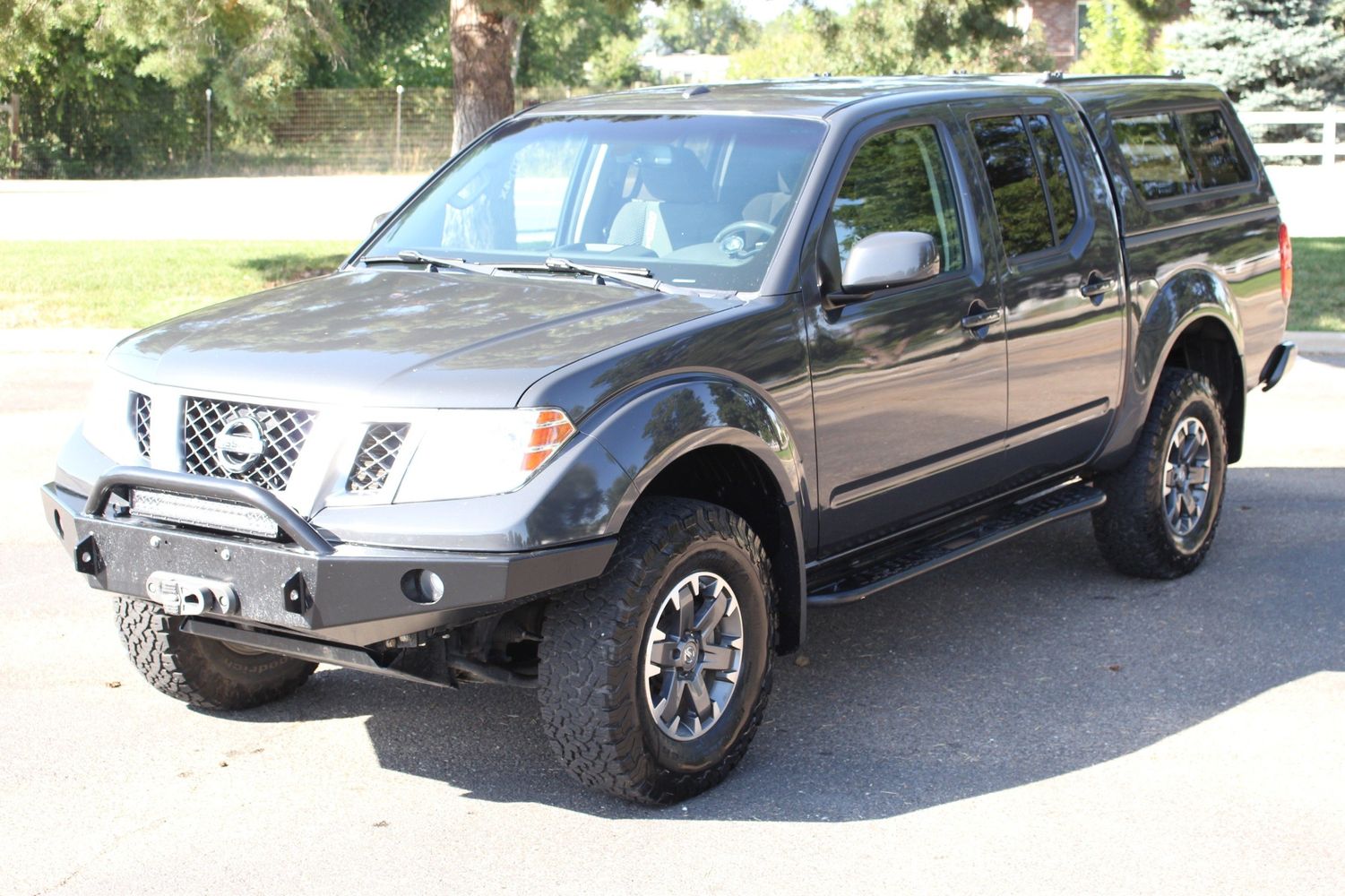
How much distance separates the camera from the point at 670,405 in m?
4.31

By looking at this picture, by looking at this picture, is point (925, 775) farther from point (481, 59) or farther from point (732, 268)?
point (481, 59)

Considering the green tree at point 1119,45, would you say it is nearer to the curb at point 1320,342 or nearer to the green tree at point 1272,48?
the green tree at point 1272,48

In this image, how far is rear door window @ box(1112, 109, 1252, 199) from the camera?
653 cm

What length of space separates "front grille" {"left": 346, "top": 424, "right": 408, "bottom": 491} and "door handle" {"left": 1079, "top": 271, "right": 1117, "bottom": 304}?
117 inches

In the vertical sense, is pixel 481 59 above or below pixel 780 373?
above

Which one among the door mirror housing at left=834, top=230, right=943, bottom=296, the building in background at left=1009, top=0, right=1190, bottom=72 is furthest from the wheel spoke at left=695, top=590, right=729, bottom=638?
the building in background at left=1009, top=0, right=1190, bottom=72

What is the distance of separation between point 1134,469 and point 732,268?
92.8 inches

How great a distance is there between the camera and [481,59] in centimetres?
1494

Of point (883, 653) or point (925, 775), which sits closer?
point (925, 775)

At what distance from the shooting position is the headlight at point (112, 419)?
14.7ft

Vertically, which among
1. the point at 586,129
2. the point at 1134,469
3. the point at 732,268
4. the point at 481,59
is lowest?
the point at 1134,469

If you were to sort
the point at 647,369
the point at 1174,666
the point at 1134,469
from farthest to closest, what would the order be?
1. the point at 1134,469
2. the point at 1174,666
3. the point at 647,369

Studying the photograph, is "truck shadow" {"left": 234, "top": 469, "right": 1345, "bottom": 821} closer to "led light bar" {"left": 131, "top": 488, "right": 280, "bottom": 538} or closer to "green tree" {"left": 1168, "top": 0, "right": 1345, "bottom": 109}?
"led light bar" {"left": 131, "top": 488, "right": 280, "bottom": 538}

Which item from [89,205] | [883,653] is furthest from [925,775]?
[89,205]
